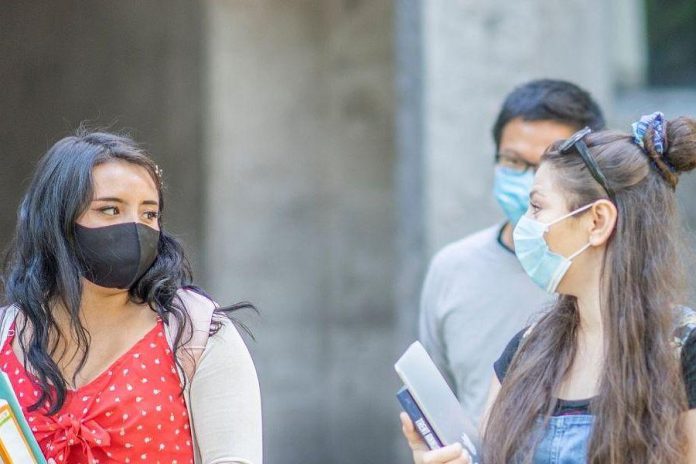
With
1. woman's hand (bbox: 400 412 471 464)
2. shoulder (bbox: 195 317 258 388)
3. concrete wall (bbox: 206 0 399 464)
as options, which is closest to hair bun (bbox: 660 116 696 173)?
woman's hand (bbox: 400 412 471 464)

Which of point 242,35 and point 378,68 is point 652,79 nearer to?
point 378,68

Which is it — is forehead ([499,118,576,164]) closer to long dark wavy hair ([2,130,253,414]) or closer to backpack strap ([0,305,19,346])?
long dark wavy hair ([2,130,253,414])

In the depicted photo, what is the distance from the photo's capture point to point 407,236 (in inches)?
252

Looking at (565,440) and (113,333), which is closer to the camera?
(565,440)

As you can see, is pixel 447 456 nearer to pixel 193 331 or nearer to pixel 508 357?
pixel 508 357

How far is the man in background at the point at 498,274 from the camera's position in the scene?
418 centimetres

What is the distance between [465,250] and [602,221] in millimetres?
1263

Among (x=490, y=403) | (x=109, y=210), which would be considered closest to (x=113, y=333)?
(x=109, y=210)

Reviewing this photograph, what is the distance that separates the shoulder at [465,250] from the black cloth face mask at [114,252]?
1482mm

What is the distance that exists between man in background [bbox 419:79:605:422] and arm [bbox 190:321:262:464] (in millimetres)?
1232

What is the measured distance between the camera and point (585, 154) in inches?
126

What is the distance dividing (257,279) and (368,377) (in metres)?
1.04

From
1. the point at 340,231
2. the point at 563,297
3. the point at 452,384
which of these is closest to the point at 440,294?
the point at 452,384

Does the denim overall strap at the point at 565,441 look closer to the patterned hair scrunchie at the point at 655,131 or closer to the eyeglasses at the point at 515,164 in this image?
the patterned hair scrunchie at the point at 655,131
